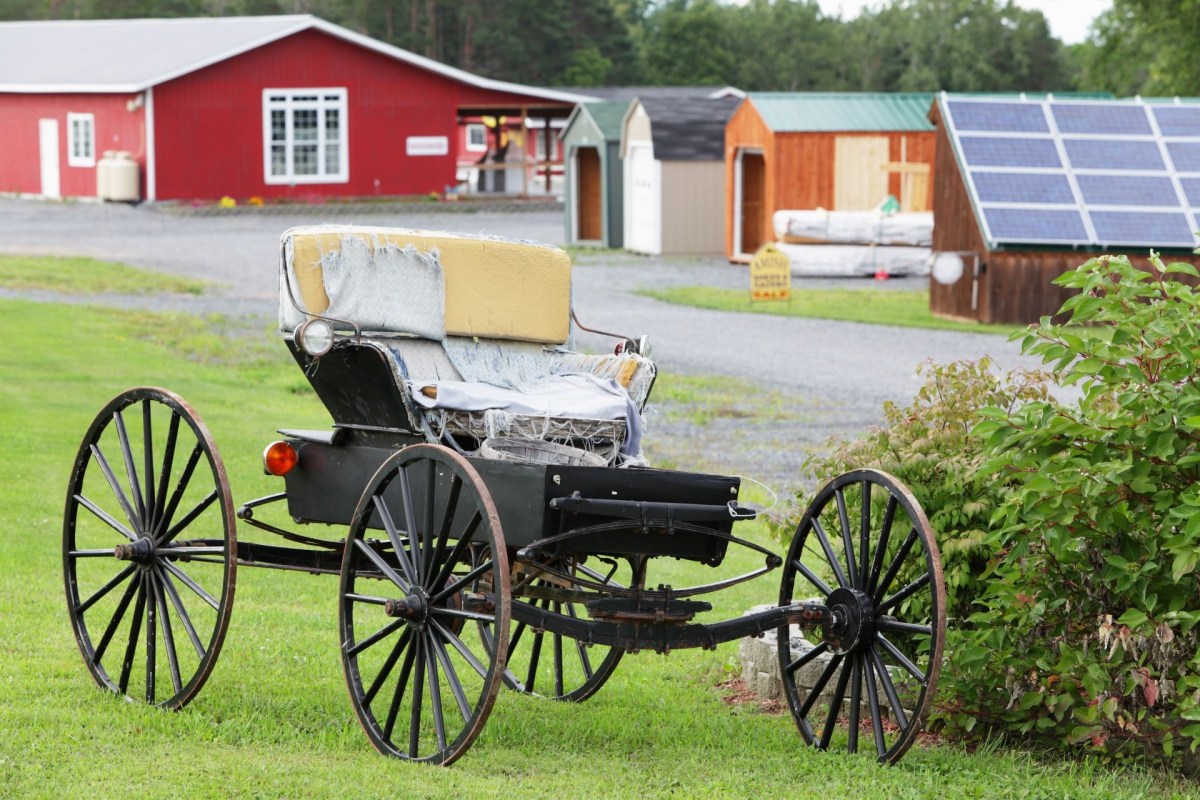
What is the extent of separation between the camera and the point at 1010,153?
2273 centimetres

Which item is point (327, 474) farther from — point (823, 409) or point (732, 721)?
point (823, 409)

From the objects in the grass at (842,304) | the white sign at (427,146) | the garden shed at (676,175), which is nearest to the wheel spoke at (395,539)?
the grass at (842,304)

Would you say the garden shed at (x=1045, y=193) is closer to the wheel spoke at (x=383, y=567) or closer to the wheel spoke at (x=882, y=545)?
the wheel spoke at (x=882, y=545)

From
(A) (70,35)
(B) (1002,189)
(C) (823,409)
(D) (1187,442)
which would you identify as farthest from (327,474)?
(A) (70,35)

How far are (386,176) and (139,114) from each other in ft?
22.6

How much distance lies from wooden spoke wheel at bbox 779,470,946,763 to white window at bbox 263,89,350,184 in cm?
4043

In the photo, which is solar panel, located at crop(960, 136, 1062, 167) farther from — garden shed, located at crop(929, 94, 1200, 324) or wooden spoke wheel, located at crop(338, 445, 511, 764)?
wooden spoke wheel, located at crop(338, 445, 511, 764)

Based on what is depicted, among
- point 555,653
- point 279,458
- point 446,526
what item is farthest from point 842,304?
point 446,526

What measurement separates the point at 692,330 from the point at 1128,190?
5953mm

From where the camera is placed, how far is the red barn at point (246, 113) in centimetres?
4388

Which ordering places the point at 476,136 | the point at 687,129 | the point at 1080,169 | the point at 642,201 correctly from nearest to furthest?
the point at 1080,169
the point at 687,129
the point at 642,201
the point at 476,136

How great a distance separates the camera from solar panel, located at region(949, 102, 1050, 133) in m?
23.1

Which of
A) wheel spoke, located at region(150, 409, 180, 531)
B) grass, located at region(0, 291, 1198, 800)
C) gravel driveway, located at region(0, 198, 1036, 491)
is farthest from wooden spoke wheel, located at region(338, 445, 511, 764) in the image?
gravel driveway, located at region(0, 198, 1036, 491)

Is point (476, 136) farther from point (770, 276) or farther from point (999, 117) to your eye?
point (999, 117)
